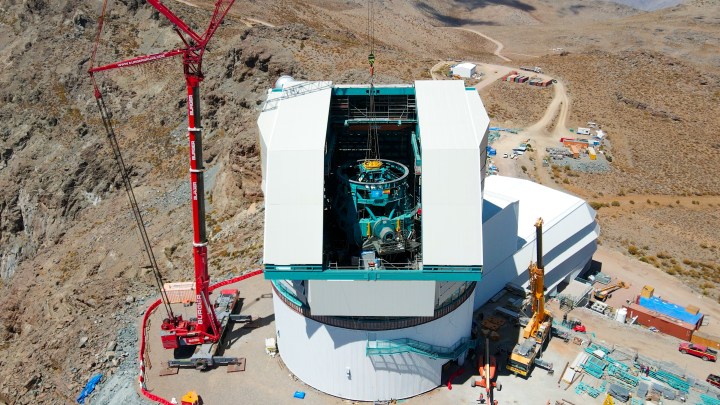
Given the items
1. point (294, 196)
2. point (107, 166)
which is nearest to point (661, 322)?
point (294, 196)

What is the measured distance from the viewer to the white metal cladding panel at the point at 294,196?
104 feet

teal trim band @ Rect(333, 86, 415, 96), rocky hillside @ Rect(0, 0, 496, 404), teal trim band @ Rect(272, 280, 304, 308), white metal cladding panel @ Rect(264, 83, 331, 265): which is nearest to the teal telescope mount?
white metal cladding panel @ Rect(264, 83, 331, 265)

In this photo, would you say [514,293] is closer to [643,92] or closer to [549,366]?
[549,366]

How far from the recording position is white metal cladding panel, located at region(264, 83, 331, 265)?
3166 cm

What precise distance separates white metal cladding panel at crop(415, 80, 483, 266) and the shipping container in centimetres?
2006

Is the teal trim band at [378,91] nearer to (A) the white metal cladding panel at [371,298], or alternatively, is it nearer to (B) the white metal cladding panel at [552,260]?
(B) the white metal cladding panel at [552,260]

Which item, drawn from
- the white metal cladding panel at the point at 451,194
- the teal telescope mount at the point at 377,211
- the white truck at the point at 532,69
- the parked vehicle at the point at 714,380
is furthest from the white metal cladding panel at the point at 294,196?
the white truck at the point at 532,69

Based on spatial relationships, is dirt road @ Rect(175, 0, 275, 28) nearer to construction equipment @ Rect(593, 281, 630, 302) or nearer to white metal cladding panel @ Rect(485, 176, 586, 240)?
white metal cladding panel @ Rect(485, 176, 586, 240)

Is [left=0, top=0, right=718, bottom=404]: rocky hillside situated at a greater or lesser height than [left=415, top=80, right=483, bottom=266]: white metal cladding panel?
lesser

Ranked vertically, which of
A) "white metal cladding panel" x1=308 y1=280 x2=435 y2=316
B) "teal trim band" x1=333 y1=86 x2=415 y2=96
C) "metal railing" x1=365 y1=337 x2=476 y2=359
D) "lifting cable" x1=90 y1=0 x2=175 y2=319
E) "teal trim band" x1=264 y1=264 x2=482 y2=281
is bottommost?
"lifting cable" x1=90 y1=0 x2=175 y2=319

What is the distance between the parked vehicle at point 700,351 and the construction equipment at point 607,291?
27.4 feet

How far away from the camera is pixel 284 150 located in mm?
33656

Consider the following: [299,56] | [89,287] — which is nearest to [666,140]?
[299,56]

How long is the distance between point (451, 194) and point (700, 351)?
868 inches
